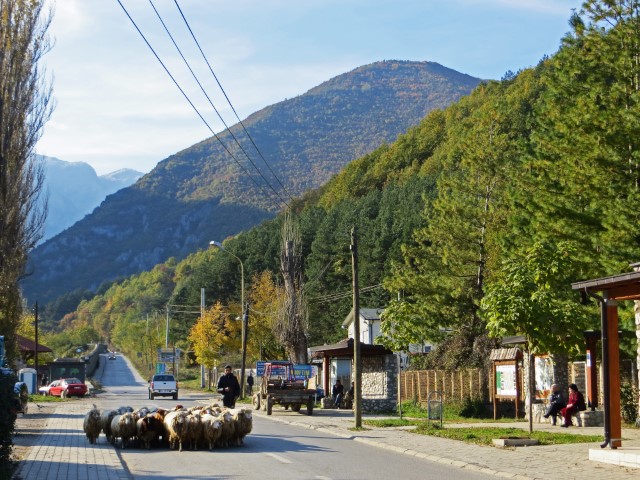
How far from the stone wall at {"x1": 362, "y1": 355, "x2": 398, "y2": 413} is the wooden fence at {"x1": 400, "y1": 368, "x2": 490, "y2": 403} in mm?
1238

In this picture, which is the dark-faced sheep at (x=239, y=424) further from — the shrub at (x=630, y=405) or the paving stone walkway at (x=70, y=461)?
the shrub at (x=630, y=405)

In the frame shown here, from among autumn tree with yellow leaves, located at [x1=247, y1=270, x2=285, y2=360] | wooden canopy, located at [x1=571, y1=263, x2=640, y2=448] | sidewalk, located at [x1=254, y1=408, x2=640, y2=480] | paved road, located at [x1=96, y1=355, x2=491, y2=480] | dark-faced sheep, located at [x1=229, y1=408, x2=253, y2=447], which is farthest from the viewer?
autumn tree with yellow leaves, located at [x1=247, y1=270, x2=285, y2=360]

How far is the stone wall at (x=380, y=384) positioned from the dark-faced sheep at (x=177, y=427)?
19.3 meters

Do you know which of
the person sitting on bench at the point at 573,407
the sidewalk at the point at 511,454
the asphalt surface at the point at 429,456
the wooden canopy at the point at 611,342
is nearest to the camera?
the asphalt surface at the point at 429,456

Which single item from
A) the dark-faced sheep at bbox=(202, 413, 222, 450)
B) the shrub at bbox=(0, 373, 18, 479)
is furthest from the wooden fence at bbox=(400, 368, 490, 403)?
the shrub at bbox=(0, 373, 18, 479)

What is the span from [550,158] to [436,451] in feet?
72.3

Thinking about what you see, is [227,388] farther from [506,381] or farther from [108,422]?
[506,381]

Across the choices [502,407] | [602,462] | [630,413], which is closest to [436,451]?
[602,462]

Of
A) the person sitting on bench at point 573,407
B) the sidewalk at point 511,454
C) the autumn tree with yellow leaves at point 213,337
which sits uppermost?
the autumn tree with yellow leaves at point 213,337

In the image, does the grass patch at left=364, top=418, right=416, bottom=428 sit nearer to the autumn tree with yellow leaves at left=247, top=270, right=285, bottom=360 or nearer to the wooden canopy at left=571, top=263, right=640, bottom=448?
the wooden canopy at left=571, top=263, right=640, bottom=448

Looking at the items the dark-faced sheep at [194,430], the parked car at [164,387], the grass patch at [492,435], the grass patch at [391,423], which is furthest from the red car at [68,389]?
the dark-faced sheep at [194,430]

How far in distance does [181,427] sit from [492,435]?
26.7 ft

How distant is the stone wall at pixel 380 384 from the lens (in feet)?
125

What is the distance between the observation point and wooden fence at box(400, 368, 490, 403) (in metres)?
34.8
